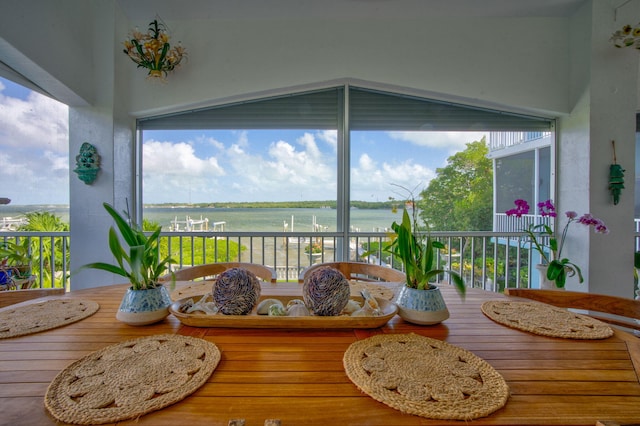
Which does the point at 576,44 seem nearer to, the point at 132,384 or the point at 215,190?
the point at 215,190

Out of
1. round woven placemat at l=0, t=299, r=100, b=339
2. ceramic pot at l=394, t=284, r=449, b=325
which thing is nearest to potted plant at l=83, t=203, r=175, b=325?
round woven placemat at l=0, t=299, r=100, b=339

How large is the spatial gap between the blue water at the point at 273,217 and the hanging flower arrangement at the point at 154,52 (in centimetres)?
133

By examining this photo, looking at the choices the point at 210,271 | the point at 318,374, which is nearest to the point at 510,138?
the point at 210,271

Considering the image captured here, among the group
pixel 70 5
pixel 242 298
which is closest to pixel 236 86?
pixel 70 5

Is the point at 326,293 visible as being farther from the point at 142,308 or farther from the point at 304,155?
the point at 304,155

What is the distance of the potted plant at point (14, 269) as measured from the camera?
2.02 m

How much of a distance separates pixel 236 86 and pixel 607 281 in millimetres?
3911

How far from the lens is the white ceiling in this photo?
8.29ft

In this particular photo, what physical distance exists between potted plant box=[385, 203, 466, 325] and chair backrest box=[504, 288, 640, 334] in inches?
25.3

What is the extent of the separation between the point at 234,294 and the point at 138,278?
33 centimetres

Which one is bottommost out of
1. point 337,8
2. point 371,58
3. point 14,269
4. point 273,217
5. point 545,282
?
point 545,282

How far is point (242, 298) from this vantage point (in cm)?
92

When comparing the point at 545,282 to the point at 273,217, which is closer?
the point at 545,282

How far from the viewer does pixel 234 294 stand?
36.1 inches
